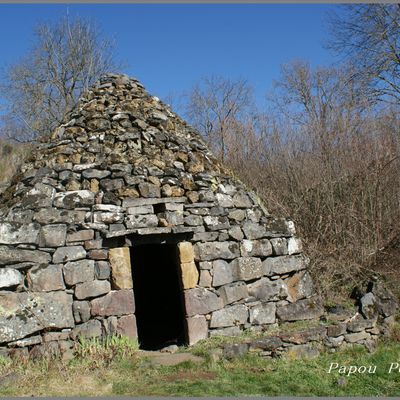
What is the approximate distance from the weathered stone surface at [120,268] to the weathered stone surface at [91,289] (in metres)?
0.12

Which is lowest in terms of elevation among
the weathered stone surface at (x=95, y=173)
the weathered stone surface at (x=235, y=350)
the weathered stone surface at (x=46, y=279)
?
the weathered stone surface at (x=235, y=350)

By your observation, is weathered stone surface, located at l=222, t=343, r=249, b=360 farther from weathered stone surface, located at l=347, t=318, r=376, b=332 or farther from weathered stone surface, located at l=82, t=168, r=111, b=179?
weathered stone surface, located at l=82, t=168, r=111, b=179

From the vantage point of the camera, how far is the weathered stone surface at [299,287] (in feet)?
23.2

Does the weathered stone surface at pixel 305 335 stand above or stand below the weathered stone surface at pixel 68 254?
below

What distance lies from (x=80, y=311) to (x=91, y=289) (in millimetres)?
300

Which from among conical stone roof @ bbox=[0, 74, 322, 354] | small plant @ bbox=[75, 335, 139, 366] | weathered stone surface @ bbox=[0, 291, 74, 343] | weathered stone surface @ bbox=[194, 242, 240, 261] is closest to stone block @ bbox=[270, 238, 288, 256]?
conical stone roof @ bbox=[0, 74, 322, 354]

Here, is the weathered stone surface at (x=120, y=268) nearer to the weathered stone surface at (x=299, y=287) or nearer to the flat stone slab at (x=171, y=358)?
the flat stone slab at (x=171, y=358)

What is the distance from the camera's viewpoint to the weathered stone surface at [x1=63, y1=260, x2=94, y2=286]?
19.3 feet

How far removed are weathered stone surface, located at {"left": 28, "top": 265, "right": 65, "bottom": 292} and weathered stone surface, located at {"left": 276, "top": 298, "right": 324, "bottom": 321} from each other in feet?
10.2

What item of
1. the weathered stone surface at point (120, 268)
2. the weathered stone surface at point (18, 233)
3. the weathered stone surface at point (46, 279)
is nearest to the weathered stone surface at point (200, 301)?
the weathered stone surface at point (120, 268)

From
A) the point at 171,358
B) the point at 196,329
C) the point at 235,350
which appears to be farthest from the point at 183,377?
the point at 196,329

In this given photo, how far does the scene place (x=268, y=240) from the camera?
7.04 meters

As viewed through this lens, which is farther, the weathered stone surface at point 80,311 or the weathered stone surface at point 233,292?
the weathered stone surface at point 233,292

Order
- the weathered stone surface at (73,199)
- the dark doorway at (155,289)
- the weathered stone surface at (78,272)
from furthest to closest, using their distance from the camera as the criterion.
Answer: the dark doorway at (155,289) < the weathered stone surface at (73,199) < the weathered stone surface at (78,272)
